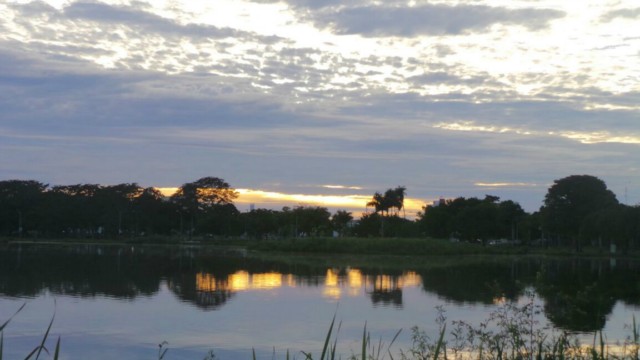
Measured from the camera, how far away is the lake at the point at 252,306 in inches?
624

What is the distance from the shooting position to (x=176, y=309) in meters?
22.5

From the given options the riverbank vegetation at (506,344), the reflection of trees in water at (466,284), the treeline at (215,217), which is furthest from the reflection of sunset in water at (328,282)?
the treeline at (215,217)

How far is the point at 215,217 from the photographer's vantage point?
10000cm

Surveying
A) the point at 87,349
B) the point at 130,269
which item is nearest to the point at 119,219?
the point at 130,269

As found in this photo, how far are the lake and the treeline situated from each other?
46254 millimetres

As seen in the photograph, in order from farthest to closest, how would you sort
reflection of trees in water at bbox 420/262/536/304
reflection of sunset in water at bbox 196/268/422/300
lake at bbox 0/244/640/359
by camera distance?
1. reflection of sunset in water at bbox 196/268/422/300
2. reflection of trees in water at bbox 420/262/536/304
3. lake at bbox 0/244/640/359

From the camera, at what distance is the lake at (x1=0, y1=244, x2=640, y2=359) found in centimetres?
1586

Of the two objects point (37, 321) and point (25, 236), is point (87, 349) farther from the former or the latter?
point (25, 236)

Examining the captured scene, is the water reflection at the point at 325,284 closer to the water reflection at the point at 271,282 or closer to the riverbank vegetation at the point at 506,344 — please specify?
the water reflection at the point at 271,282

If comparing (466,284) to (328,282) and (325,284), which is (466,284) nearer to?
(328,282)

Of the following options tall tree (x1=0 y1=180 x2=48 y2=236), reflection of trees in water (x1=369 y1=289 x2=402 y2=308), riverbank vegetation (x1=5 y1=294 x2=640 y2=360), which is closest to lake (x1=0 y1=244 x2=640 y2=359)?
reflection of trees in water (x1=369 y1=289 x2=402 y2=308)

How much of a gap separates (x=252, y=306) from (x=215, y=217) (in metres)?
77.2

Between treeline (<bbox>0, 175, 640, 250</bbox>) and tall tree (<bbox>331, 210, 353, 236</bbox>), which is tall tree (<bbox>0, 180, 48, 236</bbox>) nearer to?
treeline (<bbox>0, 175, 640, 250</bbox>)

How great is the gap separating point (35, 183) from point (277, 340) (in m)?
93.9
